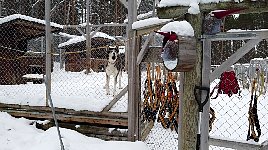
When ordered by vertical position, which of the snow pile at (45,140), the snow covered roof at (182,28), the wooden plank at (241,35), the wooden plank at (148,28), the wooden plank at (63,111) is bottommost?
the snow pile at (45,140)

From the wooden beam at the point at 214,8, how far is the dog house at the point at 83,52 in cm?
1396

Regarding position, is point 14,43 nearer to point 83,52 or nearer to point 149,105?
point 83,52

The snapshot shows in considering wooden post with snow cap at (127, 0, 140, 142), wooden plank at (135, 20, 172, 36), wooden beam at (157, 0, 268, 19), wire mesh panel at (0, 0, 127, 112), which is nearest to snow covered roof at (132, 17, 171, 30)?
wooden plank at (135, 20, 172, 36)

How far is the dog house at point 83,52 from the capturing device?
1733 centimetres

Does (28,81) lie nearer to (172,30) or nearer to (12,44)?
(12,44)

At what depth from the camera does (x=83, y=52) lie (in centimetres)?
1781

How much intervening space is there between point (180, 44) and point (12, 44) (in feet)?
33.6

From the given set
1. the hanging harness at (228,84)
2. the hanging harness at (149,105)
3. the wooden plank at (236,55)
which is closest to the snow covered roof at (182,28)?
the wooden plank at (236,55)

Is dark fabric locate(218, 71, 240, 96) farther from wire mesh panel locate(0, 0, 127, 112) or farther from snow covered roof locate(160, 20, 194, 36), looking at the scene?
wire mesh panel locate(0, 0, 127, 112)

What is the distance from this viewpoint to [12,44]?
11836 mm

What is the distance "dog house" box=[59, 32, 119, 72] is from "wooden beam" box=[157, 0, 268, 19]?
1396 centimetres

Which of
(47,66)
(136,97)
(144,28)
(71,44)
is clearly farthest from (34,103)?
(71,44)

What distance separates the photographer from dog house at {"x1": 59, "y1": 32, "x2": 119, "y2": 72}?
56.9 feet

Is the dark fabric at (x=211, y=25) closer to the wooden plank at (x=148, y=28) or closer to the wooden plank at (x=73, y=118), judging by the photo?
the wooden plank at (x=148, y=28)
